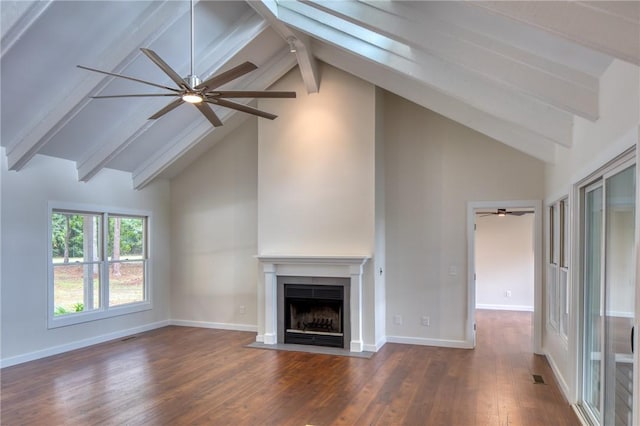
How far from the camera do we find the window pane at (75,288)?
229 inches

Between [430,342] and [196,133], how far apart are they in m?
4.67

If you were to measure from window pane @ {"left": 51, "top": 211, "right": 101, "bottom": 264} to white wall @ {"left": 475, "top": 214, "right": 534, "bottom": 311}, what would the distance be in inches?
291

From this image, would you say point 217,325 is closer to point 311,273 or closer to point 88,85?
point 311,273

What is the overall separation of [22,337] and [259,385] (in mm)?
3160

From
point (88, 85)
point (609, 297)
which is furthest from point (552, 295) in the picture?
point (88, 85)

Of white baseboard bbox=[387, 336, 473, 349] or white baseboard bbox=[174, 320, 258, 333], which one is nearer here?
white baseboard bbox=[387, 336, 473, 349]

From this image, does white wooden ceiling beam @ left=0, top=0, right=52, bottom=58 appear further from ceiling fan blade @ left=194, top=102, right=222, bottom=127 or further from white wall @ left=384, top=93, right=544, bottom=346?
white wall @ left=384, top=93, right=544, bottom=346

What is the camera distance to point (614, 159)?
266 centimetres

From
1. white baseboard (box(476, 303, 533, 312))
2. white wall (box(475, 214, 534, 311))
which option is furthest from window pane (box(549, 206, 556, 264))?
white baseboard (box(476, 303, 533, 312))

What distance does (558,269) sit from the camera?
483 cm

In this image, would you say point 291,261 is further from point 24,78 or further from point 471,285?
point 24,78

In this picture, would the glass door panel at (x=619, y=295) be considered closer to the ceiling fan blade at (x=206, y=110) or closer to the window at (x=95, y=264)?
the ceiling fan blade at (x=206, y=110)

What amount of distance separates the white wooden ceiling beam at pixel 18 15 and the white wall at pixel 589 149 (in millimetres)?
4323

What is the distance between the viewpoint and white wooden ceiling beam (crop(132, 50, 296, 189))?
19.9 ft
